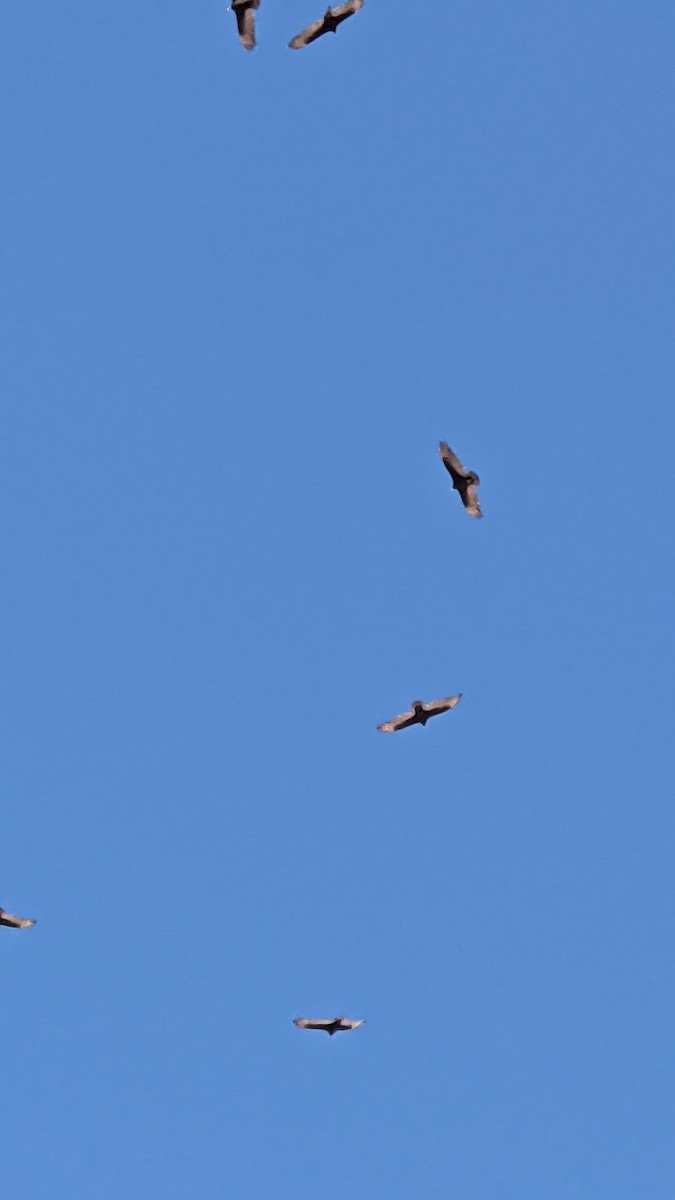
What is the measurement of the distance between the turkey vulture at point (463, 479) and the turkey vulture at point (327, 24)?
14.9 m

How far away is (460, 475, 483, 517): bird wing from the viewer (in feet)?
182

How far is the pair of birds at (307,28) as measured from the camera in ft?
181

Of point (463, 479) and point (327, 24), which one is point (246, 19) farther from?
point (463, 479)

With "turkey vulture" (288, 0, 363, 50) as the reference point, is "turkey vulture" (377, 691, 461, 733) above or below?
below

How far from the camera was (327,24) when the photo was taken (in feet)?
187

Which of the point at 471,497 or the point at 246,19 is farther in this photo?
the point at 471,497

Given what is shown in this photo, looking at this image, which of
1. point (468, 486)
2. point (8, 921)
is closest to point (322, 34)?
point (468, 486)

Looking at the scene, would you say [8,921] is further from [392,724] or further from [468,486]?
[468,486]

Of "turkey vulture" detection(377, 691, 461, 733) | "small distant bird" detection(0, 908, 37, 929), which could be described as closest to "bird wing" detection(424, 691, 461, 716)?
"turkey vulture" detection(377, 691, 461, 733)

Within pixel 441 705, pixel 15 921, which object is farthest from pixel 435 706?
pixel 15 921

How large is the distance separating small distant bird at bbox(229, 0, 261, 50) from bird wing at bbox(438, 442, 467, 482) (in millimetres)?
15024

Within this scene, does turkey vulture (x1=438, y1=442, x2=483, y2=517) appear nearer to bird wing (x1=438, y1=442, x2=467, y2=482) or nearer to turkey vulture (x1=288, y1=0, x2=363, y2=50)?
bird wing (x1=438, y1=442, x2=467, y2=482)

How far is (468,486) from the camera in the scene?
2201 inches

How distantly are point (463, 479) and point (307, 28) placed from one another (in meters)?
16.7
